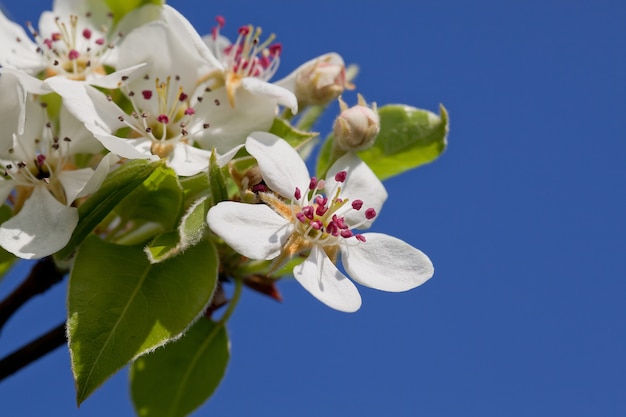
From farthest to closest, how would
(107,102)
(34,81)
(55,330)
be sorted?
(55,330) < (107,102) < (34,81)

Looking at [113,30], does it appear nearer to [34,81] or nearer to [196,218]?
[34,81]

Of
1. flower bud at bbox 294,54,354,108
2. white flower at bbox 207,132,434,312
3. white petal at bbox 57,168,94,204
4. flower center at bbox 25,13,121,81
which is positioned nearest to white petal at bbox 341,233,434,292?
white flower at bbox 207,132,434,312

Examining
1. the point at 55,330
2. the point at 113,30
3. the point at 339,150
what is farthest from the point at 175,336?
the point at 113,30

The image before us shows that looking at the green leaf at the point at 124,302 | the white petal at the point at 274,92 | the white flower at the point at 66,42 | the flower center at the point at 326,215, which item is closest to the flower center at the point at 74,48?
the white flower at the point at 66,42

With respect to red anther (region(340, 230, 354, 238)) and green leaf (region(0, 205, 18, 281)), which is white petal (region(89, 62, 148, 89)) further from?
red anther (region(340, 230, 354, 238))

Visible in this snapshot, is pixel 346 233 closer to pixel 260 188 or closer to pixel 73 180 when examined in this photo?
pixel 260 188

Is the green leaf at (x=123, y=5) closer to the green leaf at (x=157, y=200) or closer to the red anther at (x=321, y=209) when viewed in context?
the green leaf at (x=157, y=200)

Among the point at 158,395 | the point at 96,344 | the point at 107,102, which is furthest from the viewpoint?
the point at 158,395
